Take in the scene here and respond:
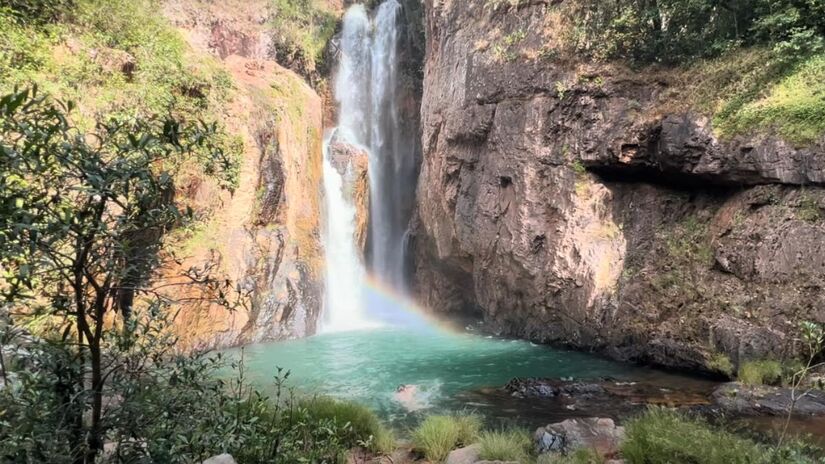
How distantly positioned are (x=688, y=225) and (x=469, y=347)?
784 centimetres

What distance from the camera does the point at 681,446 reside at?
4.92 metres

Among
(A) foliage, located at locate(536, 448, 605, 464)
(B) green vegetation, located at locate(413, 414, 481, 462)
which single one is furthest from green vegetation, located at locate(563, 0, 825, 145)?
(B) green vegetation, located at locate(413, 414, 481, 462)

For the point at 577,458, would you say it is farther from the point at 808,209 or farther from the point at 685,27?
the point at 685,27

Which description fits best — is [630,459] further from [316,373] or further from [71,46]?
[71,46]

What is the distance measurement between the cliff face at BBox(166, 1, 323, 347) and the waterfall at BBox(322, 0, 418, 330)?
3999mm

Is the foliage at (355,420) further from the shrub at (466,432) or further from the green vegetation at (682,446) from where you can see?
the green vegetation at (682,446)

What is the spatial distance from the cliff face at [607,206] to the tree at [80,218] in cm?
1255

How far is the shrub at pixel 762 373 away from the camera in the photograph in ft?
33.6

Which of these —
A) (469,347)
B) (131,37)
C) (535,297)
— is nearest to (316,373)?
(469,347)

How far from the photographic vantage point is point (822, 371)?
33.1 feet

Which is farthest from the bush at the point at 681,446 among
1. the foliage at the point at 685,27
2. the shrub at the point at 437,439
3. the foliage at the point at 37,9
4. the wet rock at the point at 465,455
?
the foliage at the point at 37,9

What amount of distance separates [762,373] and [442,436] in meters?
7.65

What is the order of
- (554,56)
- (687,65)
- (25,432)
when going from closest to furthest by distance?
(25,432)
(687,65)
(554,56)

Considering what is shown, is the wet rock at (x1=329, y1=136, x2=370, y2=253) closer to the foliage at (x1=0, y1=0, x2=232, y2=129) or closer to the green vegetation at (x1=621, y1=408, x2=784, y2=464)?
the foliage at (x1=0, y1=0, x2=232, y2=129)
